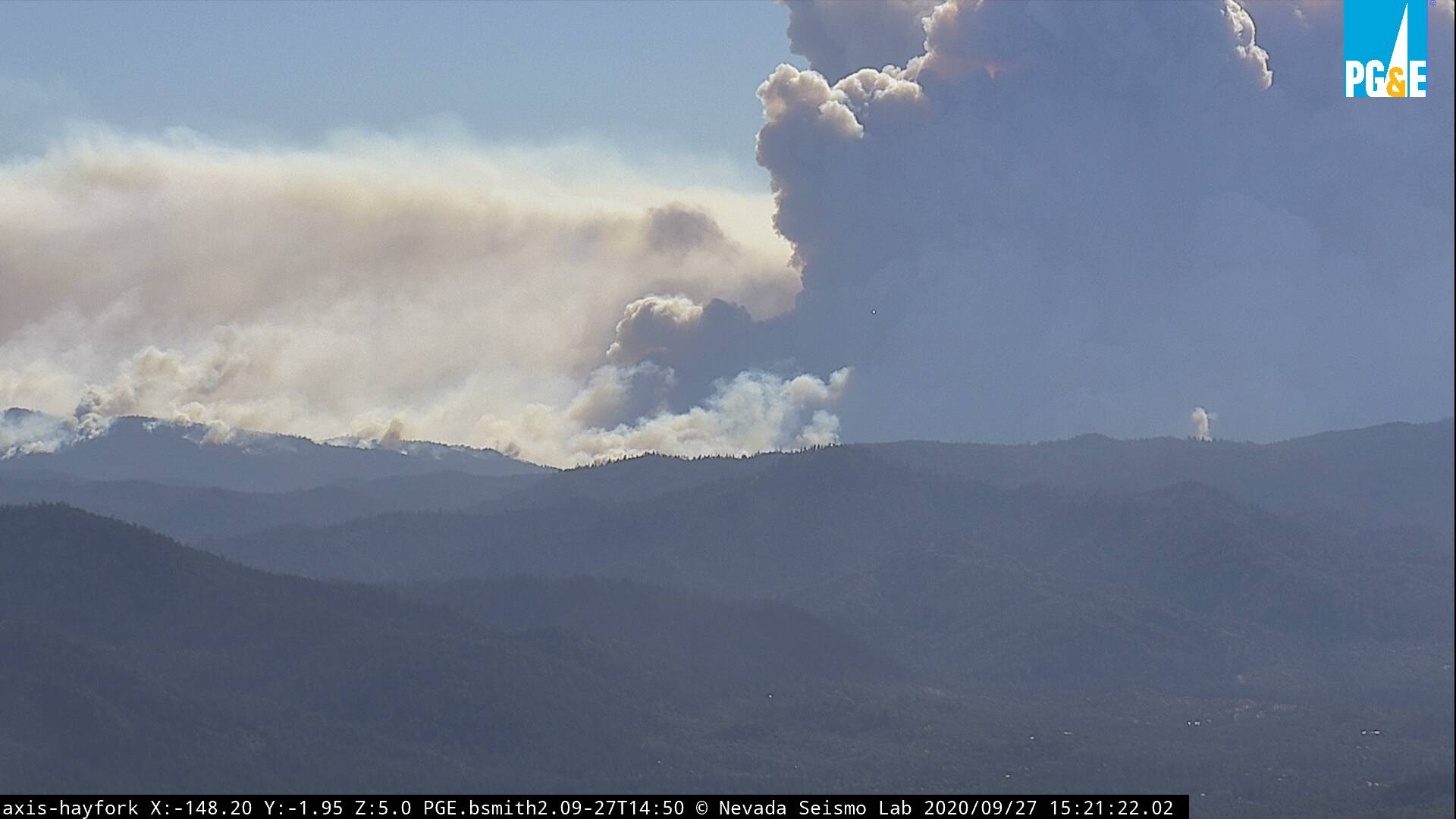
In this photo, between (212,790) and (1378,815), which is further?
(212,790)

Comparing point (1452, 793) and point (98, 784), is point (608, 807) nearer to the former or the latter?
point (98, 784)

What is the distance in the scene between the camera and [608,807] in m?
175

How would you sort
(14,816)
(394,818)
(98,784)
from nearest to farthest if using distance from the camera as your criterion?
(14,816), (394,818), (98,784)

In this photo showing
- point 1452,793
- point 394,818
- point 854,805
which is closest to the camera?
point 1452,793

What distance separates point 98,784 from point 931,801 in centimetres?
8366

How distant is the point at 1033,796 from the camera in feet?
592

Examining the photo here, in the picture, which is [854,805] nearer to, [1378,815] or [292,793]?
[1378,815]

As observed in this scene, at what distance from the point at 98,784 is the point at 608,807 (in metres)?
53.3

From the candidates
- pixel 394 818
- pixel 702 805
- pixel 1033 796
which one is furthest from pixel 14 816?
pixel 1033 796

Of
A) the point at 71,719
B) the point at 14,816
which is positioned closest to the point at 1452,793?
the point at 14,816

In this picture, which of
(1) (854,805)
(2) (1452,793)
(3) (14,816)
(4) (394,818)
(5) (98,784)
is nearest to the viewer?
(2) (1452,793)

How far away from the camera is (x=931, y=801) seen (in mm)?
171375

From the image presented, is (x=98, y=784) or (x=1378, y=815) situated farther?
(x=98, y=784)

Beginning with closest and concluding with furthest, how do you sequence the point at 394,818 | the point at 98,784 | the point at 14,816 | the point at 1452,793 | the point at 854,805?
the point at 1452,793
the point at 14,816
the point at 394,818
the point at 854,805
the point at 98,784
